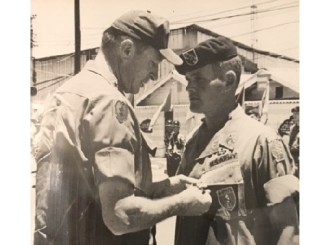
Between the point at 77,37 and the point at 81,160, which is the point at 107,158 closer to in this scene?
the point at 81,160

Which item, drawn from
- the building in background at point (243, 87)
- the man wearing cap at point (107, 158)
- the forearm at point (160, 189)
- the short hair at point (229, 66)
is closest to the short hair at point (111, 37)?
the man wearing cap at point (107, 158)

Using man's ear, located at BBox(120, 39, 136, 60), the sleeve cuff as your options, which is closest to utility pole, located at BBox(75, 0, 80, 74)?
man's ear, located at BBox(120, 39, 136, 60)

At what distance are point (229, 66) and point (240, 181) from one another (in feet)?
0.96

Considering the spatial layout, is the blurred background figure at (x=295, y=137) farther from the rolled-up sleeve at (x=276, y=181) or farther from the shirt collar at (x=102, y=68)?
the shirt collar at (x=102, y=68)

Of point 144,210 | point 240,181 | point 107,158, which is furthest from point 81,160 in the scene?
point 240,181

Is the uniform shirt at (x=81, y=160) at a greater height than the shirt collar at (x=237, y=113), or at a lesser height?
lesser

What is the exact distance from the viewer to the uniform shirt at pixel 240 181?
122cm

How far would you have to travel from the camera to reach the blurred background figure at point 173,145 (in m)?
1.22

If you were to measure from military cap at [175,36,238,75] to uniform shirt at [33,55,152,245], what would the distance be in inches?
7.9

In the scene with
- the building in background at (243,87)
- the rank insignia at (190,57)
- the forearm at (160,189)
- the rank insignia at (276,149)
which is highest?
the rank insignia at (190,57)

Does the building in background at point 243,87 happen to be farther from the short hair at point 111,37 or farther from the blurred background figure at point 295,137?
the short hair at point 111,37

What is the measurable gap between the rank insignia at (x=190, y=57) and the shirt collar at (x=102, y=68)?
0.60ft

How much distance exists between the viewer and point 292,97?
123cm
